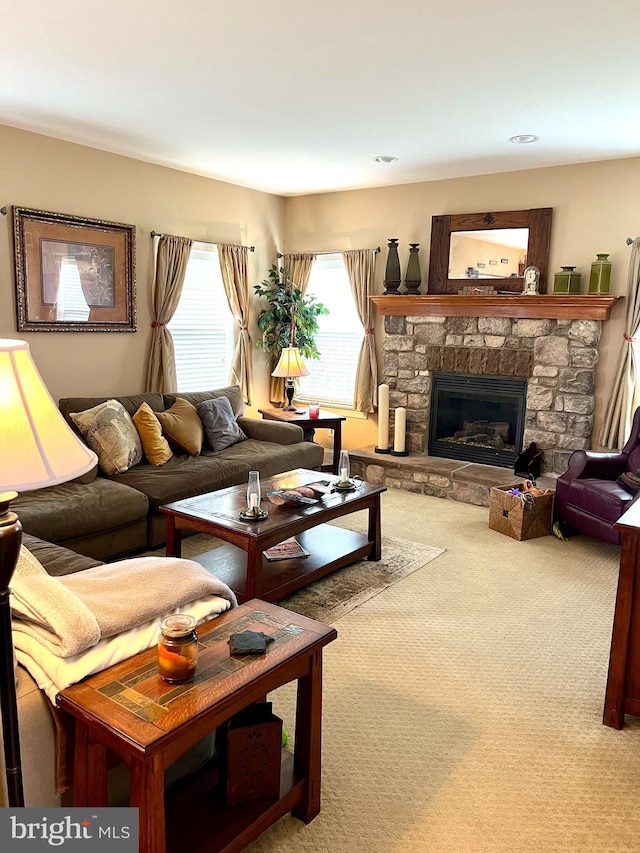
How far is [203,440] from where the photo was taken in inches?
197

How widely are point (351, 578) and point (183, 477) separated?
1286 millimetres

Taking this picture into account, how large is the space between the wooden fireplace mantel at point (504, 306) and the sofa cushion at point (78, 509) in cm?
311

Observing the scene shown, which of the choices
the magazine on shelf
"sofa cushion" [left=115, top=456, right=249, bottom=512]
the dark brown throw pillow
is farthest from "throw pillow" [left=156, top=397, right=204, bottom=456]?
the dark brown throw pillow

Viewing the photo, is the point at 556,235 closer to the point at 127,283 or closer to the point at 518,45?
the point at 518,45

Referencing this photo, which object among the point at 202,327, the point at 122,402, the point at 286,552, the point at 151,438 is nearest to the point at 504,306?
the point at 202,327

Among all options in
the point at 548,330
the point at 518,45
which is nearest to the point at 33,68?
the point at 518,45

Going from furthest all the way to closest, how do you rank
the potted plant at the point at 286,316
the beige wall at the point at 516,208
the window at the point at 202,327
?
the potted plant at the point at 286,316 → the window at the point at 202,327 → the beige wall at the point at 516,208

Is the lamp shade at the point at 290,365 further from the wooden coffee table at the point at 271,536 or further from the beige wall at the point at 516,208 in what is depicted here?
the wooden coffee table at the point at 271,536

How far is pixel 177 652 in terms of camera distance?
1562mm

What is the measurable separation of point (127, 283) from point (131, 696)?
412 centimetres

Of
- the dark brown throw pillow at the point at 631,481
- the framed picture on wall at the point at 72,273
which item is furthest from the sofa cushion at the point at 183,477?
the dark brown throw pillow at the point at 631,481

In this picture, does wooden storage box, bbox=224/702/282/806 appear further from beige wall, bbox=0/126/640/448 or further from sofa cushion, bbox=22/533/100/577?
beige wall, bbox=0/126/640/448

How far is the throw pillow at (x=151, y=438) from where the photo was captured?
450cm

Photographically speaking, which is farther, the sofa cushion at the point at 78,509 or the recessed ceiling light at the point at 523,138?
the recessed ceiling light at the point at 523,138
